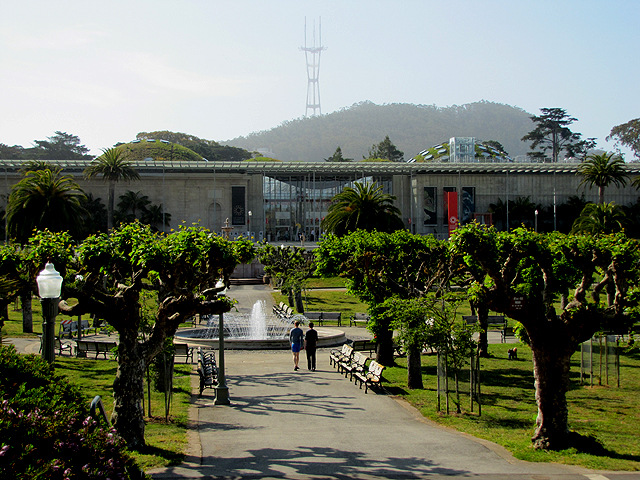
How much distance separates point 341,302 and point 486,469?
1248 inches

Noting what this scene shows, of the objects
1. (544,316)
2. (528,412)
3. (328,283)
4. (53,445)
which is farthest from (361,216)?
(53,445)

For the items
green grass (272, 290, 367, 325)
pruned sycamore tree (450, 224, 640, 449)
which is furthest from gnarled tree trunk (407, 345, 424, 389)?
green grass (272, 290, 367, 325)

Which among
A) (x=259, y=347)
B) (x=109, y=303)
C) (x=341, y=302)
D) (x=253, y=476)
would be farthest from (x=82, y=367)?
(x=341, y=302)

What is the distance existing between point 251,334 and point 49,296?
61.2 feet

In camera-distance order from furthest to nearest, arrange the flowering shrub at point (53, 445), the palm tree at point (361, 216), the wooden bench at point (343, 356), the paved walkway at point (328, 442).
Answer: the palm tree at point (361, 216) → the wooden bench at point (343, 356) → the paved walkway at point (328, 442) → the flowering shrub at point (53, 445)

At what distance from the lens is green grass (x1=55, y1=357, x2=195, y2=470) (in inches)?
378

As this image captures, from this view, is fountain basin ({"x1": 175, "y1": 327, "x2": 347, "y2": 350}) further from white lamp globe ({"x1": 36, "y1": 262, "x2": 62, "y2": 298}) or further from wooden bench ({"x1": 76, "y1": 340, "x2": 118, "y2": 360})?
white lamp globe ({"x1": 36, "y1": 262, "x2": 62, "y2": 298})

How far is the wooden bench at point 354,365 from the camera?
681 inches

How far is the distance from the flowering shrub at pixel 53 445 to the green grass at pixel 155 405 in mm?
1972

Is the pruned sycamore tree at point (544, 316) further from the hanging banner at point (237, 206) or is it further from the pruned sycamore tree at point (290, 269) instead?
the hanging banner at point (237, 206)

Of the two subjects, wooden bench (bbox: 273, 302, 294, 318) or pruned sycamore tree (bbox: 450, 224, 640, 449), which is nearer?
pruned sycamore tree (bbox: 450, 224, 640, 449)

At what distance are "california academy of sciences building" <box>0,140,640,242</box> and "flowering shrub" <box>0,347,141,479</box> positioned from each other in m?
71.1

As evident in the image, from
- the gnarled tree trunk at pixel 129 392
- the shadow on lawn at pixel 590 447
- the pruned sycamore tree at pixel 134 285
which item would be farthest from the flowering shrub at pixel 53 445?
the shadow on lawn at pixel 590 447

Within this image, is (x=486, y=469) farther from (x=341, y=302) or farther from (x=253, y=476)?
(x=341, y=302)
